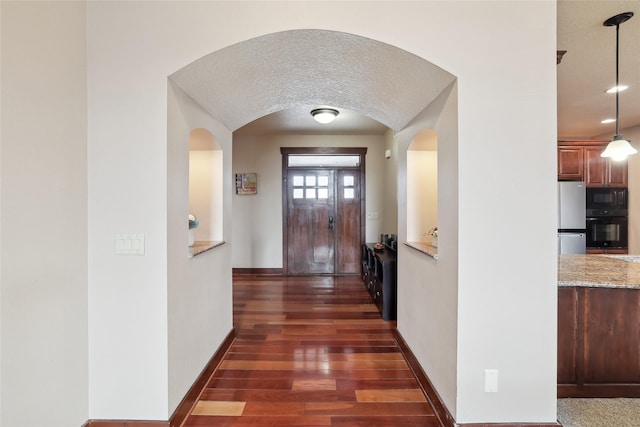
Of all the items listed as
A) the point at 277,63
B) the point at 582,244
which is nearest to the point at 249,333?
the point at 277,63

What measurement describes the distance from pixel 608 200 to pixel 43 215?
6603 mm

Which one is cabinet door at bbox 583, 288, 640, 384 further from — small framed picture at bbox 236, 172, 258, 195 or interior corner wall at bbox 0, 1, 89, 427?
small framed picture at bbox 236, 172, 258, 195

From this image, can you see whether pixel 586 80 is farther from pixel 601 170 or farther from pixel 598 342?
pixel 598 342

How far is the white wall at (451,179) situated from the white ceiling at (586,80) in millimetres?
780

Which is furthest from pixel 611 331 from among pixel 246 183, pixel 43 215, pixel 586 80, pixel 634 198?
pixel 246 183

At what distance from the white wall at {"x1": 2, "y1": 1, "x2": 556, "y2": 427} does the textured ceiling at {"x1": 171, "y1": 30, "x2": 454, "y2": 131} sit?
0.22 ft

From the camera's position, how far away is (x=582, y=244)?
4598 millimetres

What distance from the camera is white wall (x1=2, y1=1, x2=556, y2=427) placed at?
165 cm

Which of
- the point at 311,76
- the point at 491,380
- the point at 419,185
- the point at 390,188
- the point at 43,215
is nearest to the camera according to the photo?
the point at 43,215

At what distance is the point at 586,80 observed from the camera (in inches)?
122

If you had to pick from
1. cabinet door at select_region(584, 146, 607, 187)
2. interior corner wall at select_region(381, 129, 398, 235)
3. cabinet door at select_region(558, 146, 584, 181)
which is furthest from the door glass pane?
cabinet door at select_region(584, 146, 607, 187)

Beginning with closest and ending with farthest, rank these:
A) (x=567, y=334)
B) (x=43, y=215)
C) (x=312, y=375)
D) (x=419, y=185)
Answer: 1. (x=43, y=215)
2. (x=567, y=334)
3. (x=312, y=375)
4. (x=419, y=185)

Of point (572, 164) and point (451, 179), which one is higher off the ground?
point (572, 164)

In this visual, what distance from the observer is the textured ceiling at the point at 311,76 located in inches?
68.3
